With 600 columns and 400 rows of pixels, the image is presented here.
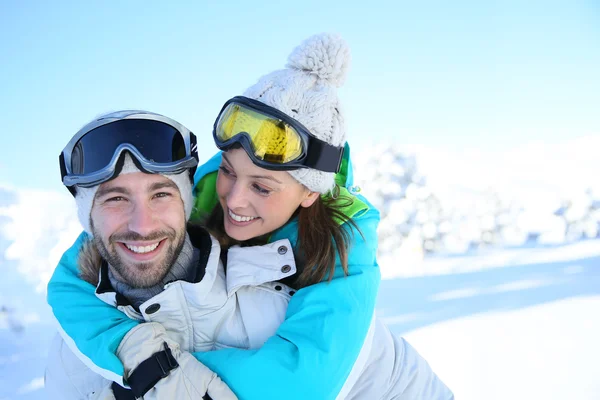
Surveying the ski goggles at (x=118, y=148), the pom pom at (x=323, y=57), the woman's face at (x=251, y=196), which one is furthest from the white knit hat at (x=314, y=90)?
the ski goggles at (x=118, y=148)

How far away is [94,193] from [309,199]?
1184 millimetres

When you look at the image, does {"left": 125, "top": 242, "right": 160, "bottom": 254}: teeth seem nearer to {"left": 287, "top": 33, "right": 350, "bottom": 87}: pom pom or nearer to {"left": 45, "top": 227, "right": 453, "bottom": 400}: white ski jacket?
{"left": 45, "top": 227, "right": 453, "bottom": 400}: white ski jacket

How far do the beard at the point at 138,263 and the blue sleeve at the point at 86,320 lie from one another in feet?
0.54

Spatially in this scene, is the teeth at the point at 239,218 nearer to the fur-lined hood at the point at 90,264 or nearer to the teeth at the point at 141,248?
the teeth at the point at 141,248

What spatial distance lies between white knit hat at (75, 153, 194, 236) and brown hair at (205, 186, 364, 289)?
14.1 inches

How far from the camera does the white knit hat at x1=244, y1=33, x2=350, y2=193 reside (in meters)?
2.40

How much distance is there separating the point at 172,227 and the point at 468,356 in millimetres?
3551

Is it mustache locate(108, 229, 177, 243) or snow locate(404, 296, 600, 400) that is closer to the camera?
mustache locate(108, 229, 177, 243)

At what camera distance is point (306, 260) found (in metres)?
2.37

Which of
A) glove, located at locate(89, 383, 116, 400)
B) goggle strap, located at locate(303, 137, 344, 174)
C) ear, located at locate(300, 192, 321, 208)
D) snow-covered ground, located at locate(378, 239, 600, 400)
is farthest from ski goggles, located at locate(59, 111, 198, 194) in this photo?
snow-covered ground, located at locate(378, 239, 600, 400)

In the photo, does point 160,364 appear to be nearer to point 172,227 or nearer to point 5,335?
point 172,227

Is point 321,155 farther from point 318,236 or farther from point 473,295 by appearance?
point 473,295

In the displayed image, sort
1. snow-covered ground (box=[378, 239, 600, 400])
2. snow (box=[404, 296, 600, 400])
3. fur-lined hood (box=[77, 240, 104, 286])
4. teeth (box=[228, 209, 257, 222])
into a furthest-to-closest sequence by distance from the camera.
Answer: snow-covered ground (box=[378, 239, 600, 400]), snow (box=[404, 296, 600, 400]), teeth (box=[228, 209, 257, 222]), fur-lined hood (box=[77, 240, 104, 286])

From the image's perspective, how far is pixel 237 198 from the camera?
7.91 feet
